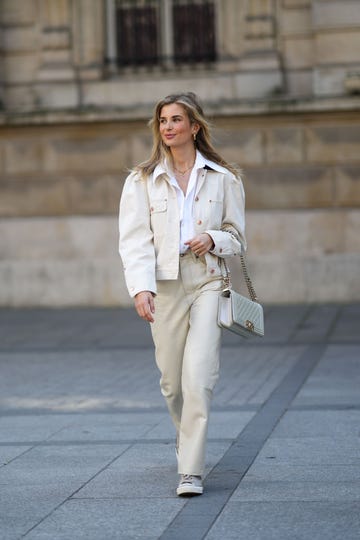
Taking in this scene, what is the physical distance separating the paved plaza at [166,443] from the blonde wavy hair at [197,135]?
1619 millimetres

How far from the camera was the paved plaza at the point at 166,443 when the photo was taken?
237 inches

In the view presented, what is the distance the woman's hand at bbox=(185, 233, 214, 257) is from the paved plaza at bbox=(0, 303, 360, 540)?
1.18 m

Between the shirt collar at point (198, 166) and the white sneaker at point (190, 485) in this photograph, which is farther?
the shirt collar at point (198, 166)

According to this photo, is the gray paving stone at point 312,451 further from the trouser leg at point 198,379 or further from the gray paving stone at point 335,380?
the gray paving stone at point 335,380

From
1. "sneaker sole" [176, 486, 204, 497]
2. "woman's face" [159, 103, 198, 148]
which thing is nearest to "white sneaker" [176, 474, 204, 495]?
"sneaker sole" [176, 486, 204, 497]

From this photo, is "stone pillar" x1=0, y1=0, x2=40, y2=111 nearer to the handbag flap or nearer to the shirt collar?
the shirt collar

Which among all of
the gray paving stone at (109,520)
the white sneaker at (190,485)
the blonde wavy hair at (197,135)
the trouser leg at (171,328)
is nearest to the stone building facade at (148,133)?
the blonde wavy hair at (197,135)

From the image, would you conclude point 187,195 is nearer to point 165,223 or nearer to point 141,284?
point 165,223

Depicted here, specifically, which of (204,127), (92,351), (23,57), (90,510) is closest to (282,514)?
(90,510)

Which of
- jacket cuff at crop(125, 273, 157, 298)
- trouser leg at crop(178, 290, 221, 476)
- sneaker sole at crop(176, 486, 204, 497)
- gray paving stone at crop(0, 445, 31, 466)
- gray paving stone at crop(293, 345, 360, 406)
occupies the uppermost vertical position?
jacket cuff at crop(125, 273, 157, 298)

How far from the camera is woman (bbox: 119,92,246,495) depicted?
666 centimetres

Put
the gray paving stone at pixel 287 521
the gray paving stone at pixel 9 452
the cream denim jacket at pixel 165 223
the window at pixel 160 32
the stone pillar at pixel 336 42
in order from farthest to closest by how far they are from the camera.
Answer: the window at pixel 160 32 → the stone pillar at pixel 336 42 → the gray paving stone at pixel 9 452 → the cream denim jacket at pixel 165 223 → the gray paving stone at pixel 287 521

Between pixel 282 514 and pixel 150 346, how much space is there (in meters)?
7.47

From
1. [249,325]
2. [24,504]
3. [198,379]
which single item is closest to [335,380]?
[249,325]
